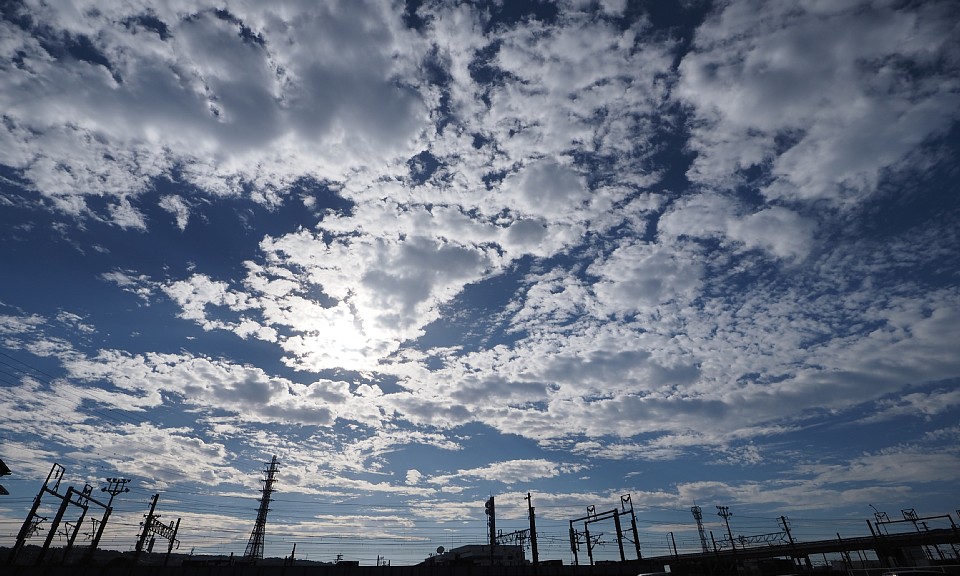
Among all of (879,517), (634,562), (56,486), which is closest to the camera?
(56,486)

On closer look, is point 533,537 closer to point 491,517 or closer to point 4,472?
point 491,517

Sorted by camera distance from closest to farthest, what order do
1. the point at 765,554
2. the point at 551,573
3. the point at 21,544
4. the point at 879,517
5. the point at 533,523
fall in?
the point at 21,544
the point at 551,573
the point at 533,523
the point at 879,517
the point at 765,554

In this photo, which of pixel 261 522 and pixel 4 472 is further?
pixel 261 522

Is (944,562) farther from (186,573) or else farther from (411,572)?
(186,573)

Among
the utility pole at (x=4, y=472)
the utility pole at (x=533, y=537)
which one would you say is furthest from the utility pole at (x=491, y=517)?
the utility pole at (x=4, y=472)

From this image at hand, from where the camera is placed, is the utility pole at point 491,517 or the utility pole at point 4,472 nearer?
the utility pole at point 4,472

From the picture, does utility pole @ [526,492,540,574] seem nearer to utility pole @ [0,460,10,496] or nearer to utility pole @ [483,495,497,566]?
utility pole @ [483,495,497,566]

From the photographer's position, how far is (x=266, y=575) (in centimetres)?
3375

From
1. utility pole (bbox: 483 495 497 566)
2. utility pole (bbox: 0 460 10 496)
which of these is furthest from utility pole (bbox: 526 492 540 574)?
utility pole (bbox: 0 460 10 496)

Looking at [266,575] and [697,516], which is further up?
[697,516]

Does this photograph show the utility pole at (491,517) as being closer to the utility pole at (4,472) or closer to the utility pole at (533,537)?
the utility pole at (533,537)

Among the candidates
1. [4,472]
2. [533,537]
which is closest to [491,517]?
[533,537]

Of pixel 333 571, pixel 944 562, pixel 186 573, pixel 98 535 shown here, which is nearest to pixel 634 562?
pixel 333 571

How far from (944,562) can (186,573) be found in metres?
72.8
